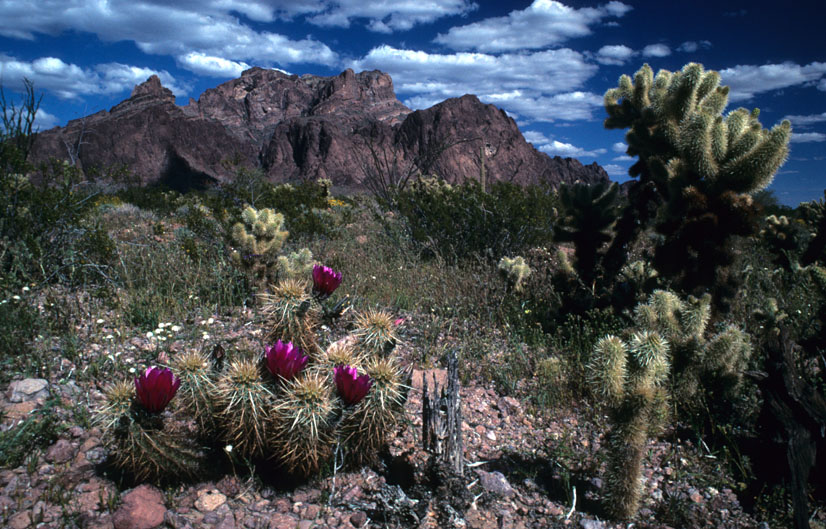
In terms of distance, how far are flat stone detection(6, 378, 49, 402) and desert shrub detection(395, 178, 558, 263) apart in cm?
484

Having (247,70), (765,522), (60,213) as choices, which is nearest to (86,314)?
(60,213)

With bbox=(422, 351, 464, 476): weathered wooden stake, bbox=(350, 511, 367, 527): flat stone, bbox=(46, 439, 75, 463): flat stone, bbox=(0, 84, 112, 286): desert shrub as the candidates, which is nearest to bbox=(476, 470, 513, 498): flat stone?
bbox=(422, 351, 464, 476): weathered wooden stake

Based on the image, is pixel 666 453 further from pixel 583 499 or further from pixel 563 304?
pixel 563 304

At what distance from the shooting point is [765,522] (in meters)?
2.24

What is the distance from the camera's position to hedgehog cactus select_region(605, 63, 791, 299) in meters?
3.52

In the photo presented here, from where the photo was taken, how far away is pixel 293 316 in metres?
2.73

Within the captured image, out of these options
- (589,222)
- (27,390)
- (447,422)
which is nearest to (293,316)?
(447,422)

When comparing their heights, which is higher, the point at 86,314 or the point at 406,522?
the point at 86,314

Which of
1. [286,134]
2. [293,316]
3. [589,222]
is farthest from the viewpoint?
[286,134]

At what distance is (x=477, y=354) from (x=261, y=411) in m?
2.05

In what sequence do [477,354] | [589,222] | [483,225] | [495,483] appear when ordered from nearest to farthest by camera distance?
[495,483], [477,354], [589,222], [483,225]

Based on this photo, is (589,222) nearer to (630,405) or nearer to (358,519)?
(630,405)

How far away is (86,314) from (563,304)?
412 cm

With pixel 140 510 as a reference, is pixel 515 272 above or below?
above
